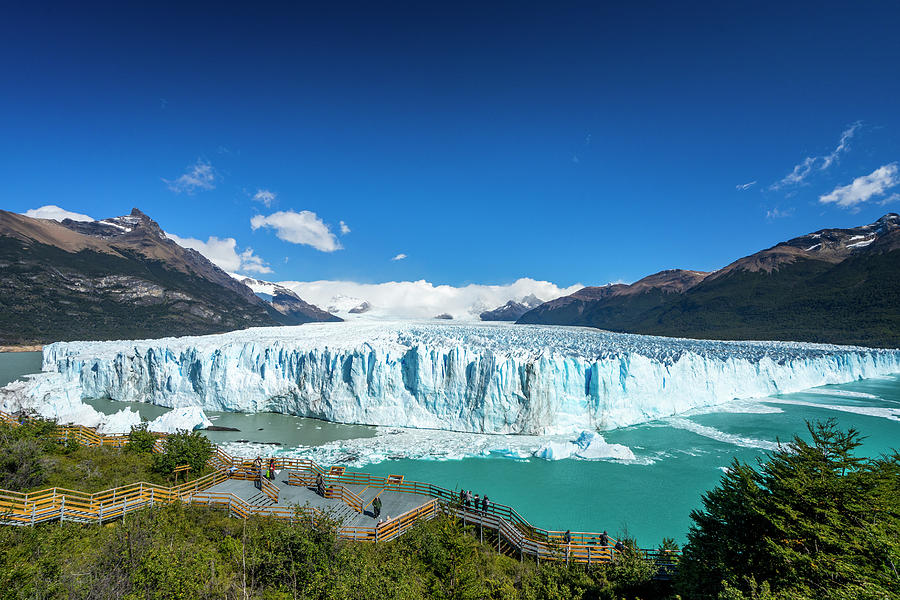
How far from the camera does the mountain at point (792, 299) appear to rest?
207ft

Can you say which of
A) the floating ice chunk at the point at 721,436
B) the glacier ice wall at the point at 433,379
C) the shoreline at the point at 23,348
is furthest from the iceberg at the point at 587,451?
the shoreline at the point at 23,348

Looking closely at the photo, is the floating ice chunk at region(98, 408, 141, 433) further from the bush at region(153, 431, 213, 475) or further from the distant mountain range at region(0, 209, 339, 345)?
the distant mountain range at region(0, 209, 339, 345)

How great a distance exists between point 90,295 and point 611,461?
9855cm

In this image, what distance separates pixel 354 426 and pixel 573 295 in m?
137

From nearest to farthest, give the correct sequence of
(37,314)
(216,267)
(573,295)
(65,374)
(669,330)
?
(65,374)
(37,314)
(669,330)
(573,295)
(216,267)

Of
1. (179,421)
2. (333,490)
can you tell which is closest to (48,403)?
(179,421)

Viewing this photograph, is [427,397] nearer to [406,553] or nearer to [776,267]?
[406,553]

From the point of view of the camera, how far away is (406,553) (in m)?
9.27

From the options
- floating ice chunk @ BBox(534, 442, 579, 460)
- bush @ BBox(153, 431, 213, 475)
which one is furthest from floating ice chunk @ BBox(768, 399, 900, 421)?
bush @ BBox(153, 431, 213, 475)

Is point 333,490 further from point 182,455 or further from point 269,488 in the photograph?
point 182,455

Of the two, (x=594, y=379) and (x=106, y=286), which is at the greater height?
(x=106, y=286)

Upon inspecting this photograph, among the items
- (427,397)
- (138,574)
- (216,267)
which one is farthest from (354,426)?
(216,267)

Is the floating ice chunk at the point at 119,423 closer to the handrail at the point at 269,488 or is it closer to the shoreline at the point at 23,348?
A: the handrail at the point at 269,488

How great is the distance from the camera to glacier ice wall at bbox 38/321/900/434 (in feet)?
75.4
